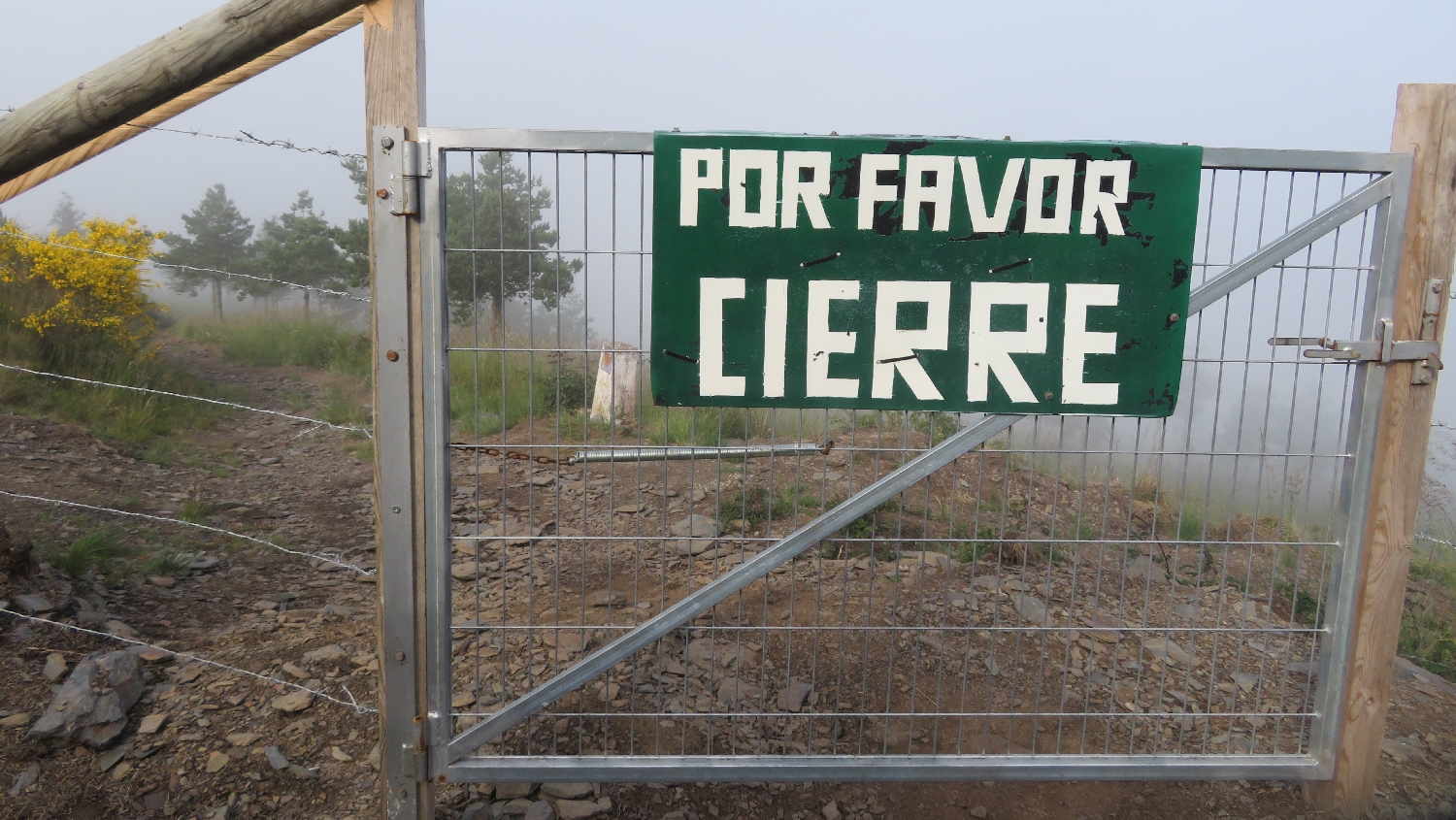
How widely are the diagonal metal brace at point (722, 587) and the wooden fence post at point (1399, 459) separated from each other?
4.46 feet

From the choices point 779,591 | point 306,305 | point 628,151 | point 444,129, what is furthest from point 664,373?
point 306,305

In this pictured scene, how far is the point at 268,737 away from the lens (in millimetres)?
2973

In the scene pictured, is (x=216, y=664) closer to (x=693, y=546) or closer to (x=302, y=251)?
(x=693, y=546)

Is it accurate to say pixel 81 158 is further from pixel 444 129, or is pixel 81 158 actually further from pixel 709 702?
pixel 709 702

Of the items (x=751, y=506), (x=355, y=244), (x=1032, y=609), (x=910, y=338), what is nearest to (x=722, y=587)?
(x=910, y=338)

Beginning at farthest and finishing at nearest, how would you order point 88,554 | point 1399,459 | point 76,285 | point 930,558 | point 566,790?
point 76,285 → point 930,558 → point 88,554 → point 566,790 → point 1399,459

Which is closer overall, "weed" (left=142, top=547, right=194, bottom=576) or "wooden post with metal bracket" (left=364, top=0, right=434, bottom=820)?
"wooden post with metal bracket" (left=364, top=0, right=434, bottom=820)

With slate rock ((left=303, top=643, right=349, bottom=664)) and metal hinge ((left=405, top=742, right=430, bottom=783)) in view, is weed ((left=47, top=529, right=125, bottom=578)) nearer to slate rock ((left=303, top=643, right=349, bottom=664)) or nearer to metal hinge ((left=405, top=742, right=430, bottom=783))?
slate rock ((left=303, top=643, right=349, bottom=664))

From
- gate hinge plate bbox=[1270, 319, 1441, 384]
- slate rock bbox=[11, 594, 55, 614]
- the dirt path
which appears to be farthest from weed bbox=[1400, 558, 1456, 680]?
slate rock bbox=[11, 594, 55, 614]

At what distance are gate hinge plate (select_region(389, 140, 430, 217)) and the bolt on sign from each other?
0.72m

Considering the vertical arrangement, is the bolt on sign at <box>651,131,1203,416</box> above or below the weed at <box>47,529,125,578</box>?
above

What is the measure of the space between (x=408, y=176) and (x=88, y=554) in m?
3.25

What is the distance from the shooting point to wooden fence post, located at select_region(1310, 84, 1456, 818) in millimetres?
2568

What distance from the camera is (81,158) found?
259 centimetres
